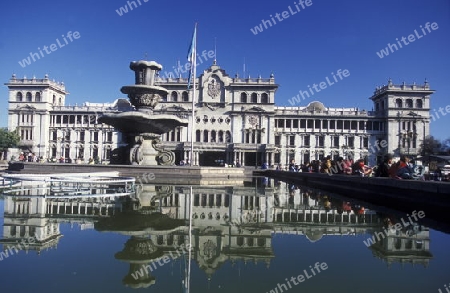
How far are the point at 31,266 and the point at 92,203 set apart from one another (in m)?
4.70

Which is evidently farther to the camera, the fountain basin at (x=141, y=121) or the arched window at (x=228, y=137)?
the arched window at (x=228, y=137)

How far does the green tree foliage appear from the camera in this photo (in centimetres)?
5712

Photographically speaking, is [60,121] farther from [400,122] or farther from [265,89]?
[400,122]

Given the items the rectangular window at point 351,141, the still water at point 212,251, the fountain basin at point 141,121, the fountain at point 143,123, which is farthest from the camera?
the rectangular window at point 351,141

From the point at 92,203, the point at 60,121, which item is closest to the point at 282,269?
the point at 92,203

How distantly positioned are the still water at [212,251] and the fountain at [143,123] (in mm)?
11354

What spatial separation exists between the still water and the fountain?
1135cm

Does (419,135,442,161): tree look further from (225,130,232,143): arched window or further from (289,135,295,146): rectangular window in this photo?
(225,130,232,143): arched window

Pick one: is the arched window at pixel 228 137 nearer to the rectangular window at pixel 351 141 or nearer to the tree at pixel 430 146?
the rectangular window at pixel 351 141

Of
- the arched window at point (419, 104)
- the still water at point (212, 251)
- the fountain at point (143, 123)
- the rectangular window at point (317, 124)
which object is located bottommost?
the still water at point (212, 251)

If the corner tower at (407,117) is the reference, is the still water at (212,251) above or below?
below

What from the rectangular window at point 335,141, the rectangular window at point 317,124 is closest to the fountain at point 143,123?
the rectangular window at point 317,124

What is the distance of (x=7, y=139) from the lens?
57.4 metres

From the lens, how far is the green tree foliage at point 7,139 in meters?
57.1
